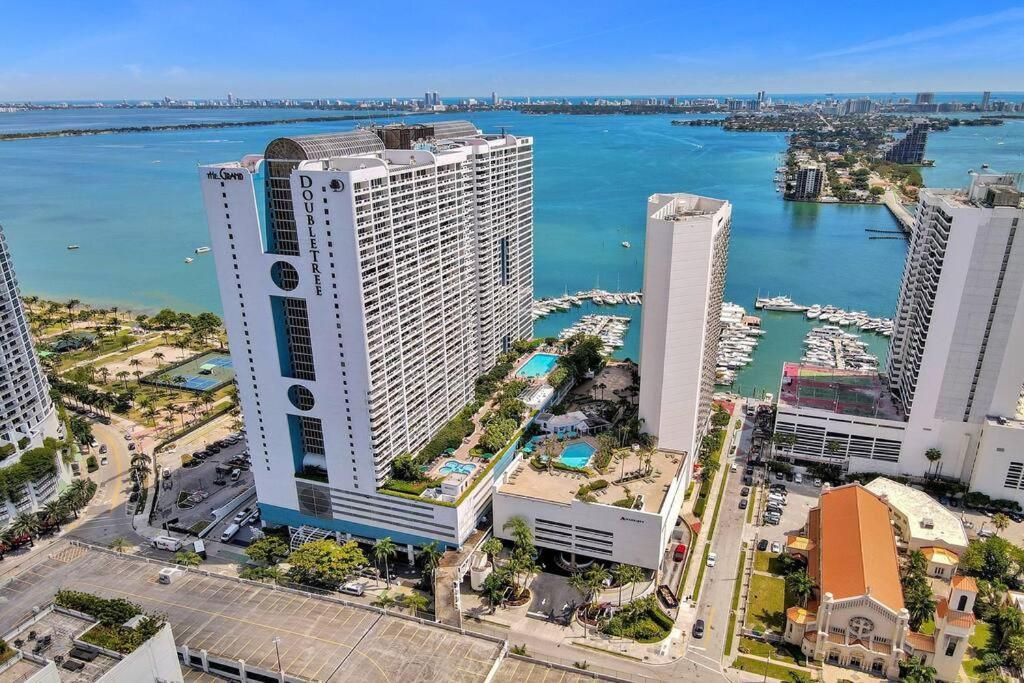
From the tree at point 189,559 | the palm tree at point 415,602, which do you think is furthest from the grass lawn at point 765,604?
the tree at point 189,559

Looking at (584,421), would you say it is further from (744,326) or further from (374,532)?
(744,326)

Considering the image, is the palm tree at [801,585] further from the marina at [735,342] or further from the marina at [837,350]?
the marina at [837,350]

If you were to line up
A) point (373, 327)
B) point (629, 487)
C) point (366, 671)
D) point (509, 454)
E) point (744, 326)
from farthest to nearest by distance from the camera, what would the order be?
point (744, 326), point (509, 454), point (629, 487), point (373, 327), point (366, 671)

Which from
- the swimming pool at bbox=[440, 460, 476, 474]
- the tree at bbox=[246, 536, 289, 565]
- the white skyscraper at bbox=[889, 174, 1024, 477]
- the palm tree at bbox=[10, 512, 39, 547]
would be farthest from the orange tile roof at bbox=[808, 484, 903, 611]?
the palm tree at bbox=[10, 512, 39, 547]

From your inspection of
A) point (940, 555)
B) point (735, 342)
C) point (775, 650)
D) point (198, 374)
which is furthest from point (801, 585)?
point (198, 374)

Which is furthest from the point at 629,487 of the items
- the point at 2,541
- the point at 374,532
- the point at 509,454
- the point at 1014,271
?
the point at 2,541

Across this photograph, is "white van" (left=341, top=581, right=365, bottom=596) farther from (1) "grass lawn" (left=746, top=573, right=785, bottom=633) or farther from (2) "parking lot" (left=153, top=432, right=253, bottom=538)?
(1) "grass lawn" (left=746, top=573, right=785, bottom=633)

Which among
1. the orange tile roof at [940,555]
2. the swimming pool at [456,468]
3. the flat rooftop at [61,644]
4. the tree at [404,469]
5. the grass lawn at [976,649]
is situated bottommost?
the grass lawn at [976,649]
